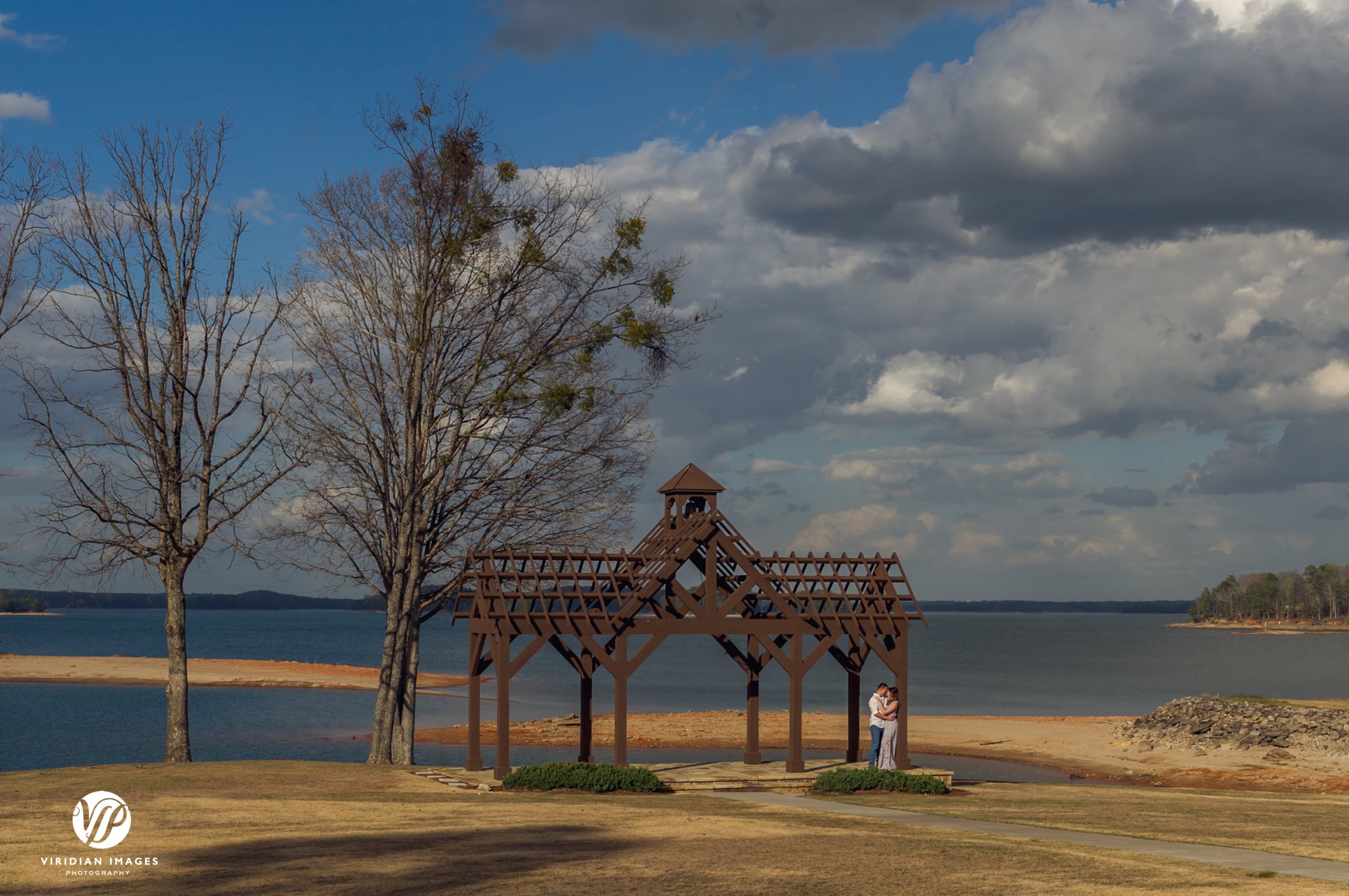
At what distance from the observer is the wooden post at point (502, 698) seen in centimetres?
2389

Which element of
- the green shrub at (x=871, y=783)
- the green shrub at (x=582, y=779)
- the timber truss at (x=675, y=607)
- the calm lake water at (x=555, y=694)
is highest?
the timber truss at (x=675, y=607)

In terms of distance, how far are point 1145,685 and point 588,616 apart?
83569 millimetres

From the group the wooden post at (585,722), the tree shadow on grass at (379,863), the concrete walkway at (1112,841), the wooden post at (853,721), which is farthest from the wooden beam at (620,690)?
the tree shadow on grass at (379,863)

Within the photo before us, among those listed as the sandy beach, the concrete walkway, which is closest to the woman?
the concrete walkway

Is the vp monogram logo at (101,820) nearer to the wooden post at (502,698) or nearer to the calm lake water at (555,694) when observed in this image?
the wooden post at (502,698)

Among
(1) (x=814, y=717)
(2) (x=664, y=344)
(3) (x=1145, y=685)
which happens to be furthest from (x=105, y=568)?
(3) (x=1145, y=685)

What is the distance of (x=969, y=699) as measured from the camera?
81625 millimetres

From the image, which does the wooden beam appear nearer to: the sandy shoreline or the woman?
the woman

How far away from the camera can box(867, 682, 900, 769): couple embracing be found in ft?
84.1

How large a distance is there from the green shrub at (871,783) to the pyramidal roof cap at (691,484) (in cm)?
682

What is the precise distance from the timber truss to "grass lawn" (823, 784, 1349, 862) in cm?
361

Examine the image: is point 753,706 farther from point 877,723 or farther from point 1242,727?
point 1242,727

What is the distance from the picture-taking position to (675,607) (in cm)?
2567

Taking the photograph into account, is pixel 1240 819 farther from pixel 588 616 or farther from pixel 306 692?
pixel 306 692
